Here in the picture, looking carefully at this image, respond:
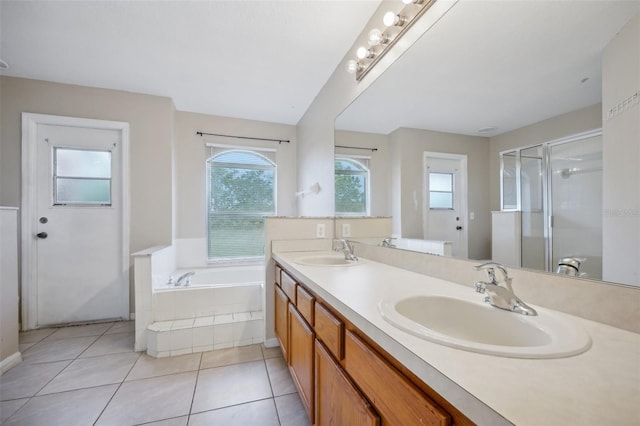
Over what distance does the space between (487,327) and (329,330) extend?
20.2 inches

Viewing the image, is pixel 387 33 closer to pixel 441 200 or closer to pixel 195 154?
pixel 441 200

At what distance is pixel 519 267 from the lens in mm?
860

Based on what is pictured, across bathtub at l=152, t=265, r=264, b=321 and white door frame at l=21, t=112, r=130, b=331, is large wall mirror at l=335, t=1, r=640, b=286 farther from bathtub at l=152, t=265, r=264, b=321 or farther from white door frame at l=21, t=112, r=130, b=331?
white door frame at l=21, t=112, r=130, b=331

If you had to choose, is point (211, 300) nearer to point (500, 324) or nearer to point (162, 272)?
point (162, 272)

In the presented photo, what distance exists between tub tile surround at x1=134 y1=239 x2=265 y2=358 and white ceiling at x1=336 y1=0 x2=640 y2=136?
198cm

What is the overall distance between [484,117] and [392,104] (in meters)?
0.62

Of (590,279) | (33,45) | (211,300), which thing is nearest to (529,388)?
(590,279)

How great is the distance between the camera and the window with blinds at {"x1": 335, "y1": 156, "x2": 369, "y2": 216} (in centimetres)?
192

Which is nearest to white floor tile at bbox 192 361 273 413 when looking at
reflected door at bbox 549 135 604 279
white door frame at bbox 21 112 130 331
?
reflected door at bbox 549 135 604 279

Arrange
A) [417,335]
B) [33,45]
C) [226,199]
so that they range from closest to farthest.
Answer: [417,335] → [33,45] → [226,199]

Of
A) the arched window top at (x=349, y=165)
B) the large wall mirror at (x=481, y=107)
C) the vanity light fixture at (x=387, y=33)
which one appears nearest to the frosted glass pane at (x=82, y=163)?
the arched window top at (x=349, y=165)

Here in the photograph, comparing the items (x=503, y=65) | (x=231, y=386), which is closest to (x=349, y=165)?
(x=503, y=65)

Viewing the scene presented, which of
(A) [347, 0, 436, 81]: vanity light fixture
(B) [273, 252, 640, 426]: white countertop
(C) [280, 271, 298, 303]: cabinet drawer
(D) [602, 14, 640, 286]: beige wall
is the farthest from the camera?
(C) [280, 271, 298, 303]: cabinet drawer

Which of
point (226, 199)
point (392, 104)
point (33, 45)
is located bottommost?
point (226, 199)
